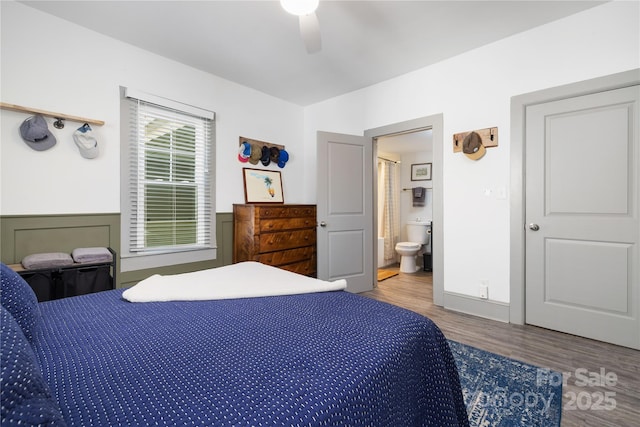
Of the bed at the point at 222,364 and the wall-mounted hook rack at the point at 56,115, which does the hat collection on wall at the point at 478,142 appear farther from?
the wall-mounted hook rack at the point at 56,115

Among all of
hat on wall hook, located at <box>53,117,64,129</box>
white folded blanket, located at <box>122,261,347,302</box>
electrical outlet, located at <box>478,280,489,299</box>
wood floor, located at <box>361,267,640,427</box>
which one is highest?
hat on wall hook, located at <box>53,117,64,129</box>

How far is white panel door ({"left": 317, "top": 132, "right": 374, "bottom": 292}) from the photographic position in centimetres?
360

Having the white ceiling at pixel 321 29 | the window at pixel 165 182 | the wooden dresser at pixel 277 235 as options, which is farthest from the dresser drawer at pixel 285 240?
the white ceiling at pixel 321 29

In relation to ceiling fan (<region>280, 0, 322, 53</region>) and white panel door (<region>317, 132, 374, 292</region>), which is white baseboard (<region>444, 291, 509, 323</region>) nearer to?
white panel door (<region>317, 132, 374, 292</region>)

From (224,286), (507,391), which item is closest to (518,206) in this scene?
(507,391)

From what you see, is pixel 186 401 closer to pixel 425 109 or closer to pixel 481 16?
pixel 481 16

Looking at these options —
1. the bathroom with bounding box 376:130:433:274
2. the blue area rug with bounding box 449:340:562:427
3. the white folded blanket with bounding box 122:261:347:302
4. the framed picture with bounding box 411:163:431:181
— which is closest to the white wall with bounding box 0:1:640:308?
the blue area rug with bounding box 449:340:562:427

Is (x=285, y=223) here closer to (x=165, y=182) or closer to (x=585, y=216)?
(x=165, y=182)

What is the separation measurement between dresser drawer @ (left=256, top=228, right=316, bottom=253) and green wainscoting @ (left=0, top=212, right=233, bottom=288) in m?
0.98

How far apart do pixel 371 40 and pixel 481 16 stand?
0.91m

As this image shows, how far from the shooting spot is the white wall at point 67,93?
221 centimetres

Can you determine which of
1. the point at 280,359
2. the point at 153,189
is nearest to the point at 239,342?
the point at 280,359

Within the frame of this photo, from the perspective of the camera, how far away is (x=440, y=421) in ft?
3.21

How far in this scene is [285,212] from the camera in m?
3.44
